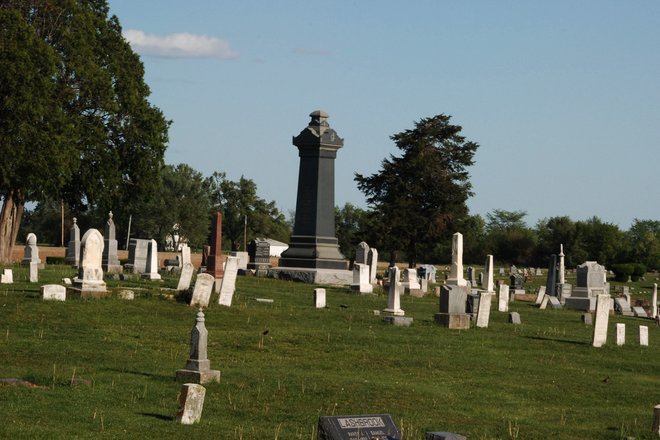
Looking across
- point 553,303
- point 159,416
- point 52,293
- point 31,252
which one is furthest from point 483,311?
point 31,252

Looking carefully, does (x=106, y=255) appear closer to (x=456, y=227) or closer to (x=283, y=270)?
(x=283, y=270)

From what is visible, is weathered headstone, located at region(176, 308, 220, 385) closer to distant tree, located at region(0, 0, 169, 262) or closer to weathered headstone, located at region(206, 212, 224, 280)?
weathered headstone, located at region(206, 212, 224, 280)

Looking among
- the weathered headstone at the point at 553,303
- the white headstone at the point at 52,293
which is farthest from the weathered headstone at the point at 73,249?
the white headstone at the point at 52,293

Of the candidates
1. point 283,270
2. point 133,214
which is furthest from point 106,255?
point 133,214

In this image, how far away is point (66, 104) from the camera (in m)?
50.0

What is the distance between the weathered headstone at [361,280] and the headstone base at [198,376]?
21.4m

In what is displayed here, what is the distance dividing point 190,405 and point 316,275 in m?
28.2

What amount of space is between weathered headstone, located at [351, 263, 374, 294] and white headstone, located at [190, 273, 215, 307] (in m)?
12.4

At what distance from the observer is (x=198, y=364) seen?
17922 mm

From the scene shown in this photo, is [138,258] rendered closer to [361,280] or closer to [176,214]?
[361,280]

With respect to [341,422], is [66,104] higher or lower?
higher

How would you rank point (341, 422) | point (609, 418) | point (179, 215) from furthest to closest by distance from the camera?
point (179, 215), point (609, 418), point (341, 422)

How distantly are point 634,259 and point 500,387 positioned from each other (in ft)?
296

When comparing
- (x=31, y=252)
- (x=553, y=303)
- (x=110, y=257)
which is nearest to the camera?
(x=110, y=257)
